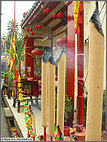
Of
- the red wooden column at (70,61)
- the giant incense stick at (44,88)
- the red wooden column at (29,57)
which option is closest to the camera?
the giant incense stick at (44,88)

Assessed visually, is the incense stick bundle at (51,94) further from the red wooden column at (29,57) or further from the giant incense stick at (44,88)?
the red wooden column at (29,57)

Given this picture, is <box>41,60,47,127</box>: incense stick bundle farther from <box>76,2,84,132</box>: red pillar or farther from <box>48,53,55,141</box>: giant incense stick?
<box>76,2,84,132</box>: red pillar

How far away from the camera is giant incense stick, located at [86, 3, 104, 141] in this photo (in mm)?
385

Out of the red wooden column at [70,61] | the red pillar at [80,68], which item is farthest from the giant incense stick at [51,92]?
the red wooden column at [70,61]

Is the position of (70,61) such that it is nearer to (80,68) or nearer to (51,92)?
(80,68)

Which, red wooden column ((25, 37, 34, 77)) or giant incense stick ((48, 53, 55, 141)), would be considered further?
red wooden column ((25, 37, 34, 77))

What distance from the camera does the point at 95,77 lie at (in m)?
0.39

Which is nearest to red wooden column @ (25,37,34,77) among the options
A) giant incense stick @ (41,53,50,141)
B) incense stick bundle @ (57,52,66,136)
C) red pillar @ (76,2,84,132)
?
red pillar @ (76,2,84,132)

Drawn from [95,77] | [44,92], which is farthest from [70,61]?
[95,77]

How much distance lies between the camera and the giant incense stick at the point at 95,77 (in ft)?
1.26

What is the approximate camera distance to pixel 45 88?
705 millimetres

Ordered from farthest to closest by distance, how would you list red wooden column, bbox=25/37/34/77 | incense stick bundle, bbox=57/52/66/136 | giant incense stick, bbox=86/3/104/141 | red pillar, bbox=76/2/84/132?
red wooden column, bbox=25/37/34/77 → red pillar, bbox=76/2/84/132 → incense stick bundle, bbox=57/52/66/136 → giant incense stick, bbox=86/3/104/141

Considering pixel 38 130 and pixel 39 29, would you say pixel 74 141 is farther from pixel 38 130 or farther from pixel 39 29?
pixel 39 29

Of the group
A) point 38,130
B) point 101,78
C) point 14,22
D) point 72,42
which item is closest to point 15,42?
point 14,22
